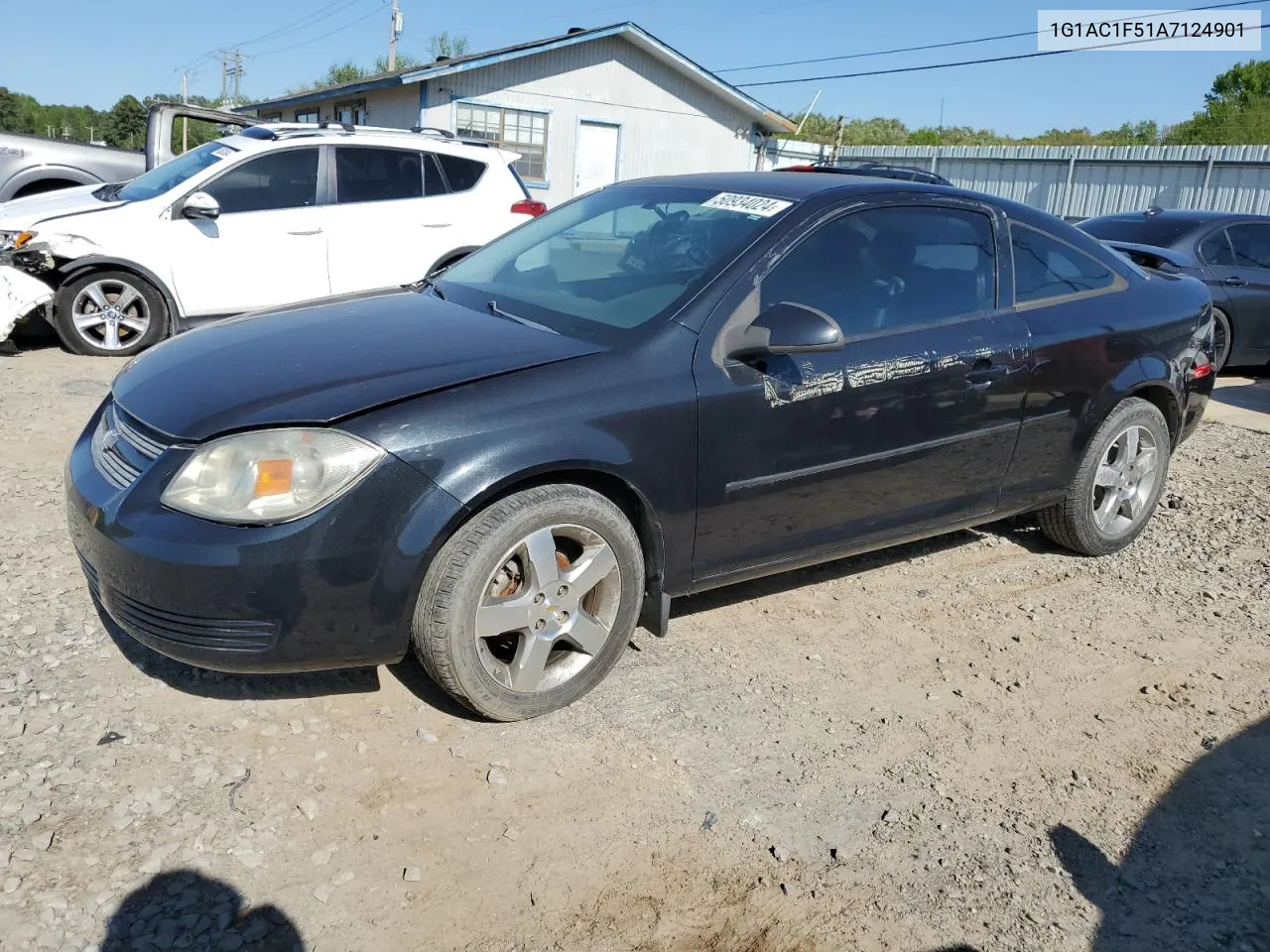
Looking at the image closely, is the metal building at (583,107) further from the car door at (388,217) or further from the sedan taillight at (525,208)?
the car door at (388,217)

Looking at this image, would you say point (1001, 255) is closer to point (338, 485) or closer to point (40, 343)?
point (338, 485)

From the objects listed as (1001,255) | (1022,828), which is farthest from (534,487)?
(1001,255)

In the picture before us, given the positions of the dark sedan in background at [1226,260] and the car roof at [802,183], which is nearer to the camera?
the car roof at [802,183]

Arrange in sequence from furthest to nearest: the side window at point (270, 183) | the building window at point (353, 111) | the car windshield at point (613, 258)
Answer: the building window at point (353, 111) → the side window at point (270, 183) → the car windshield at point (613, 258)

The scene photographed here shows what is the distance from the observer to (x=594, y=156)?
21688 mm

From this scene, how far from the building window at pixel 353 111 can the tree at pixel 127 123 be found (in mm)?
44950

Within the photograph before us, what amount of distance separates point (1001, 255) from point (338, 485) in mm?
2870

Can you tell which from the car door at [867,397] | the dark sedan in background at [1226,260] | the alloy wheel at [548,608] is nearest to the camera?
the alloy wheel at [548,608]

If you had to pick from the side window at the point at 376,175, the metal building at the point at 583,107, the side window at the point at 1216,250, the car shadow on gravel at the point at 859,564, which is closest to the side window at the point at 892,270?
the car shadow on gravel at the point at 859,564

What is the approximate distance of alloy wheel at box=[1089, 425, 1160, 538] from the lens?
15.6ft

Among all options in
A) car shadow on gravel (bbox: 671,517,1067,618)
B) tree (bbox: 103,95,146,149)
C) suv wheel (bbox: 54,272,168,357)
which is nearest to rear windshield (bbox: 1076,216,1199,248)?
car shadow on gravel (bbox: 671,517,1067,618)

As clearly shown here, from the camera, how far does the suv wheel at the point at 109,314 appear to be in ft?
24.8

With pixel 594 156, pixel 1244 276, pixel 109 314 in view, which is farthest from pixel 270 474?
pixel 594 156

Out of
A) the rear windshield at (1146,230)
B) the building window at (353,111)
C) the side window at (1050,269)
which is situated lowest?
the side window at (1050,269)
